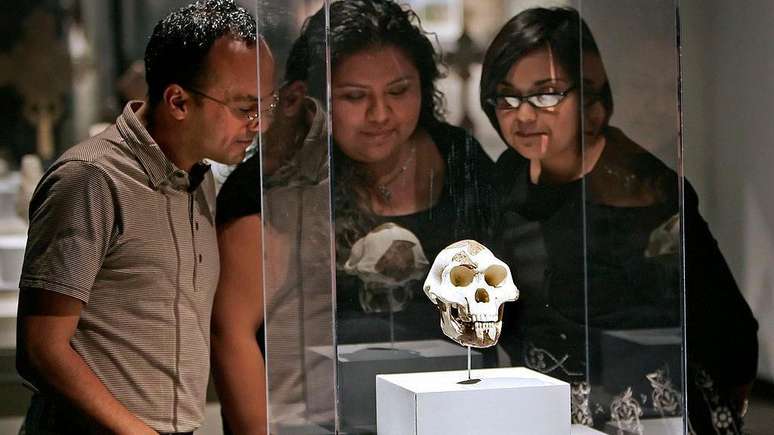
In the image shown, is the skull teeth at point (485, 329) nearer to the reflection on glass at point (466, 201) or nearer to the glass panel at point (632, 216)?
the reflection on glass at point (466, 201)

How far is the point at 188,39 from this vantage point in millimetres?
4082

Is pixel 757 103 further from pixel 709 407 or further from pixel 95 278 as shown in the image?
pixel 95 278

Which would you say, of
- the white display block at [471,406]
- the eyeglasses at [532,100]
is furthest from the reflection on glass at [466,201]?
the white display block at [471,406]

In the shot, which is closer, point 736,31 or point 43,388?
point 43,388

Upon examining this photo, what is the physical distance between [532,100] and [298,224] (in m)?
0.84

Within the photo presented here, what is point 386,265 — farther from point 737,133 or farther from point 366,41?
point 737,133

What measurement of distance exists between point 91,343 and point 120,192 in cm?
48

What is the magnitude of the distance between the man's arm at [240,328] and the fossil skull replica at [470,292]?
2.35 ft

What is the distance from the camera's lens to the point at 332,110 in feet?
12.0

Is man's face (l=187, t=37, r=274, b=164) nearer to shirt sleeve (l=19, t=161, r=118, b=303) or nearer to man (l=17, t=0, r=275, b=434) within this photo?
man (l=17, t=0, r=275, b=434)

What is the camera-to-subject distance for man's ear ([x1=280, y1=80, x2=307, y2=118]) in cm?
364

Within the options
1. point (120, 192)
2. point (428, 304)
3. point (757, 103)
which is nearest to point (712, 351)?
point (757, 103)

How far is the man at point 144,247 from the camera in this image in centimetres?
388

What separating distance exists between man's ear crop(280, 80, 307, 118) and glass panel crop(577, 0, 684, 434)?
0.94m
